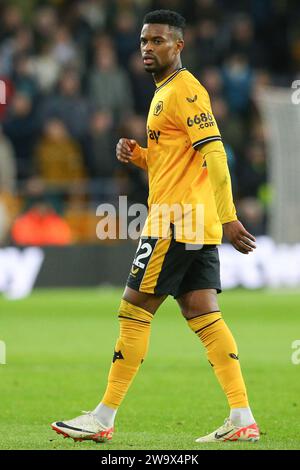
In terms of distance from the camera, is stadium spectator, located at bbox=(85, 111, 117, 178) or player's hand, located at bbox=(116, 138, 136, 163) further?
stadium spectator, located at bbox=(85, 111, 117, 178)

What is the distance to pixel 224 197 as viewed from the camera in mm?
6320

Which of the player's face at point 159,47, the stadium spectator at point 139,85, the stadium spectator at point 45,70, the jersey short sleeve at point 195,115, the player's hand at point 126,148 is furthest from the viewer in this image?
the stadium spectator at point 139,85

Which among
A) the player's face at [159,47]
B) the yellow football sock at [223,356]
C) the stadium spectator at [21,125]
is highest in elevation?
the stadium spectator at [21,125]

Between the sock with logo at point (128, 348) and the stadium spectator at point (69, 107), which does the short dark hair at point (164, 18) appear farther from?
the stadium spectator at point (69, 107)

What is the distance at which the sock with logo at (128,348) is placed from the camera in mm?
6539

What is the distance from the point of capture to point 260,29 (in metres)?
24.0

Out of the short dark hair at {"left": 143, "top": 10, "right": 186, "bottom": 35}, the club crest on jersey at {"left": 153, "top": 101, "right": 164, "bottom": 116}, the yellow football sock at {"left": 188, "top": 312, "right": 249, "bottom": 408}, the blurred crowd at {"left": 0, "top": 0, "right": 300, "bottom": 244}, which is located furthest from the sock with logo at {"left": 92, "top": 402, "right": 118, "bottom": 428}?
the blurred crowd at {"left": 0, "top": 0, "right": 300, "bottom": 244}

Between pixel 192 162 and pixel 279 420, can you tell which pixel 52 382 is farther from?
pixel 192 162

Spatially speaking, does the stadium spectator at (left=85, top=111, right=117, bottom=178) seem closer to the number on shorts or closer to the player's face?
the player's face

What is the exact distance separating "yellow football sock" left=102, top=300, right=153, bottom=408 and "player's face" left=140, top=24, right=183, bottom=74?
4.33 feet

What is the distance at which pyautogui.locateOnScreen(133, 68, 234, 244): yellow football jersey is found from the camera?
653cm

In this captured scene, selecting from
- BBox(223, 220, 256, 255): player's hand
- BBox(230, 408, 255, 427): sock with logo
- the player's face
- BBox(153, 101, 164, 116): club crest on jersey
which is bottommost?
BBox(230, 408, 255, 427): sock with logo

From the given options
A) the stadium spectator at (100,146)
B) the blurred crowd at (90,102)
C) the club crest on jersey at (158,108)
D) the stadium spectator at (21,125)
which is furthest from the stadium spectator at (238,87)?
the club crest on jersey at (158,108)
